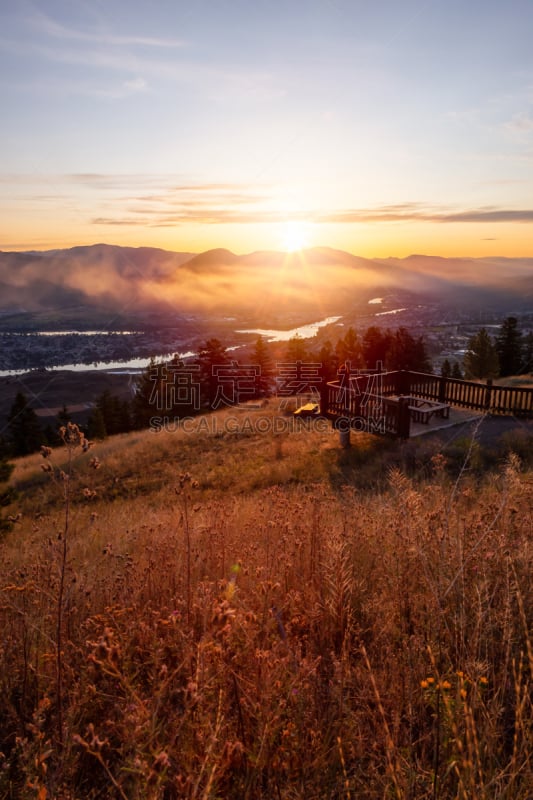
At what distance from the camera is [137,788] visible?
162cm

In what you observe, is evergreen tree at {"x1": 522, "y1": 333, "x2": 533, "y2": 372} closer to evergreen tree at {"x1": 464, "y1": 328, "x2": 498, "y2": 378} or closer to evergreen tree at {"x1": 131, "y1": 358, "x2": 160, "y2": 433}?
evergreen tree at {"x1": 464, "y1": 328, "x2": 498, "y2": 378}

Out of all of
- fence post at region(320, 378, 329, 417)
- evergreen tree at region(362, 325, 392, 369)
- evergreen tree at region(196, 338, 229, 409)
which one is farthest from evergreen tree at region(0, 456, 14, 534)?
evergreen tree at region(362, 325, 392, 369)

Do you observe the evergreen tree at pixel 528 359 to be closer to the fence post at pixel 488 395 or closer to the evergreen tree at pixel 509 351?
the evergreen tree at pixel 509 351

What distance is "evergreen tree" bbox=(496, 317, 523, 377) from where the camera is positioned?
4056 centimetres

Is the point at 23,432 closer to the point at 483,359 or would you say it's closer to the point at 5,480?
the point at 5,480

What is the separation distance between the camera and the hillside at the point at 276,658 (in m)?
2.06

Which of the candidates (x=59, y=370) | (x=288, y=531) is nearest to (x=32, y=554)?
(x=288, y=531)

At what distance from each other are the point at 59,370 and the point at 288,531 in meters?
119

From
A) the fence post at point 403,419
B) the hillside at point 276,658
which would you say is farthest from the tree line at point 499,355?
the hillside at point 276,658

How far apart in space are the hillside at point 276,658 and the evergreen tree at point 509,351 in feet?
126

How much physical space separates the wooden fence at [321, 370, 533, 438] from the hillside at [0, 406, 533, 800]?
5.54 meters

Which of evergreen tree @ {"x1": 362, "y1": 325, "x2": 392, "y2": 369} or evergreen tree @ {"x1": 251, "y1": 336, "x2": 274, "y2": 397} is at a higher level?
evergreen tree @ {"x1": 362, "y1": 325, "x2": 392, "y2": 369}

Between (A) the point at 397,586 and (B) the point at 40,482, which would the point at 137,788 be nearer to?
(A) the point at 397,586

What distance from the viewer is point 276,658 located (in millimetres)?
2436
